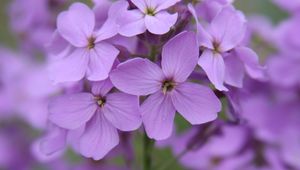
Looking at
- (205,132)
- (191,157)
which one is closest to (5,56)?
(191,157)

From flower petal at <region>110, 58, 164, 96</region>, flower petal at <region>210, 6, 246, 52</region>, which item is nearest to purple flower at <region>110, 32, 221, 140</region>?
flower petal at <region>110, 58, 164, 96</region>

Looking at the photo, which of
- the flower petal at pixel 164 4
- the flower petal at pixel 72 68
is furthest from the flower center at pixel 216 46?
the flower petal at pixel 72 68

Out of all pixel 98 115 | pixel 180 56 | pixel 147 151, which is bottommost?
pixel 147 151

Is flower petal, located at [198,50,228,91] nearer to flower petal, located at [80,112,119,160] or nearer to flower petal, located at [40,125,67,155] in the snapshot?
flower petal, located at [80,112,119,160]

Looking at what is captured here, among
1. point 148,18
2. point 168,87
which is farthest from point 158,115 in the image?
point 148,18

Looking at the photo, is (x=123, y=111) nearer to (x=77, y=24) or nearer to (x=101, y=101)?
(x=101, y=101)

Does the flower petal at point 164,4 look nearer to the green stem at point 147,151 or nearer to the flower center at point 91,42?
the flower center at point 91,42
